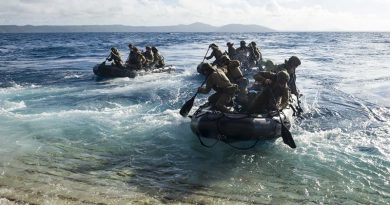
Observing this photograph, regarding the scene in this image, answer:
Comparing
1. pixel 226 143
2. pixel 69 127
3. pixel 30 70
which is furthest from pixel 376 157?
pixel 30 70

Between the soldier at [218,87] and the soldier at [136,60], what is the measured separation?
13.3 m

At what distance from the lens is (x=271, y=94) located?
10.9 m

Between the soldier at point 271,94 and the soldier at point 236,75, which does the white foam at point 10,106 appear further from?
the soldier at point 271,94

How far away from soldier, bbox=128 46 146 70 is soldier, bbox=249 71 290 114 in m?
13.6

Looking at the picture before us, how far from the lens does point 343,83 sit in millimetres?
23719

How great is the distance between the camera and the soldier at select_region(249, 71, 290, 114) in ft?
35.5

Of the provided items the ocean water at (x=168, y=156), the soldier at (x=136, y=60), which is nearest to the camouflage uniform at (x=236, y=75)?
the ocean water at (x=168, y=156)

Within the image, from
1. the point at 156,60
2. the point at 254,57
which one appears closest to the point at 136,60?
the point at 156,60

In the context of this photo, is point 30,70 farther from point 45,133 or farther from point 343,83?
point 343,83

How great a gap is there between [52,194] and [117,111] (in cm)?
809

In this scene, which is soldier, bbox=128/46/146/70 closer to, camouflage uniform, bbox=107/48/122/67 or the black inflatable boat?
camouflage uniform, bbox=107/48/122/67

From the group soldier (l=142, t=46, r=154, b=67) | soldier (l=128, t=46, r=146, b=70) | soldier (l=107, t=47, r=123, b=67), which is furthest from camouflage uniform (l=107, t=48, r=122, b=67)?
soldier (l=142, t=46, r=154, b=67)

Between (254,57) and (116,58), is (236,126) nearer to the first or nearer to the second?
(254,57)

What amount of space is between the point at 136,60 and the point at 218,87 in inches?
541
